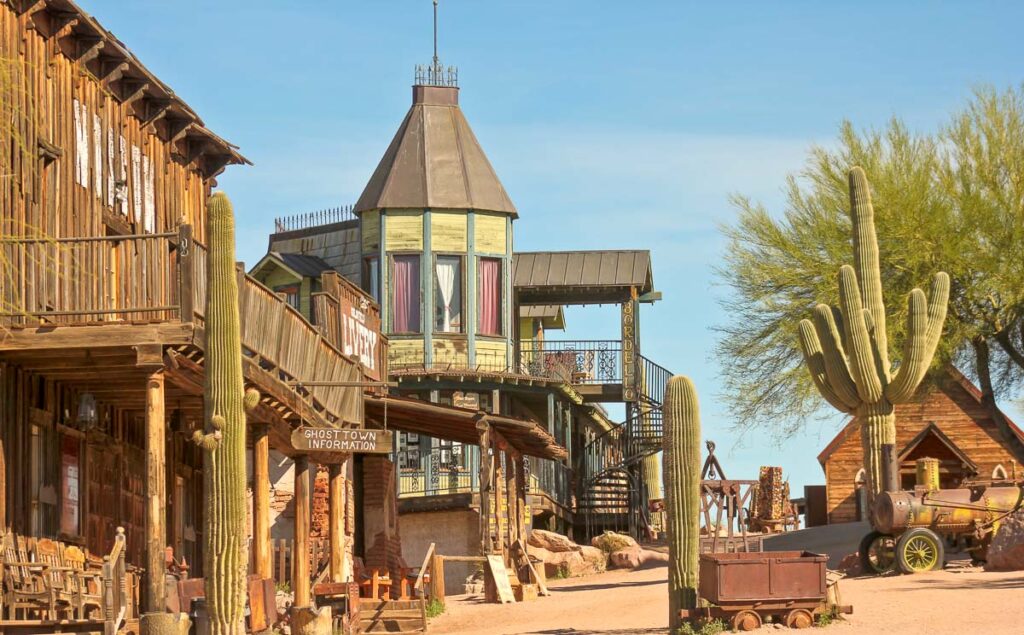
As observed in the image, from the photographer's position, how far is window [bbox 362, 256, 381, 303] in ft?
134

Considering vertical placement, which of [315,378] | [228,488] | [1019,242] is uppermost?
[1019,242]

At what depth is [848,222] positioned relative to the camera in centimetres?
3769

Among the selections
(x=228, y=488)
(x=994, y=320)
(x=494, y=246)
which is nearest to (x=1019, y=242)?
(x=994, y=320)

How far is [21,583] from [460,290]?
2299 centimetres

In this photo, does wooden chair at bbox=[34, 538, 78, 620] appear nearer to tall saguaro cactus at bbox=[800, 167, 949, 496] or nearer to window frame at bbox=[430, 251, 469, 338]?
tall saguaro cactus at bbox=[800, 167, 949, 496]

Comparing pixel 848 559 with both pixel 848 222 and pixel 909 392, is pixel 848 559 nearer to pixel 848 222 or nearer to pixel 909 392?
pixel 909 392

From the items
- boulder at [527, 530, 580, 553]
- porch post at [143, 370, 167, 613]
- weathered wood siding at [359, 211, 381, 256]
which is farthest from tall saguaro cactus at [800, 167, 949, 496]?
porch post at [143, 370, 167, 613]

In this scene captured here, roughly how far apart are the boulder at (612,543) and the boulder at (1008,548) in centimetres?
1115

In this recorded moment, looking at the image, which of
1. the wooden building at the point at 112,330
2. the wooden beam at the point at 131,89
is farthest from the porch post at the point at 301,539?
the wooden beam at the point at 131,89

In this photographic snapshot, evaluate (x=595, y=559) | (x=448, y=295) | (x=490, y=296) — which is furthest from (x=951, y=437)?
(x=448, y=295)

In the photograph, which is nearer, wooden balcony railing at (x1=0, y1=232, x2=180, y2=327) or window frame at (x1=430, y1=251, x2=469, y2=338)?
wooden balcony railing at (x1=0, y1=232, x2=180, y2=327)

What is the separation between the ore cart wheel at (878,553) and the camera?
28.8m

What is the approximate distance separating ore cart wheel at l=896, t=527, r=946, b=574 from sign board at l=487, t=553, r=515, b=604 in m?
6.29

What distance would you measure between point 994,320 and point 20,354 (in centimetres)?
2263
